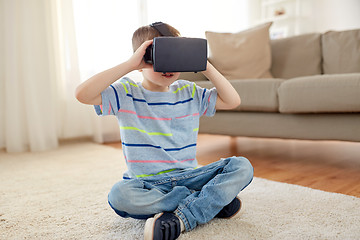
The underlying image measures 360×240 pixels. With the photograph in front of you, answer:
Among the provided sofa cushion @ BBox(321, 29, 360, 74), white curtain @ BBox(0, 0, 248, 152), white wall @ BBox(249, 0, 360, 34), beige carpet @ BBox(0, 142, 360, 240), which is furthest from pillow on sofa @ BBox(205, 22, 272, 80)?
white wall @ BBox(249, 0, 360, 34)

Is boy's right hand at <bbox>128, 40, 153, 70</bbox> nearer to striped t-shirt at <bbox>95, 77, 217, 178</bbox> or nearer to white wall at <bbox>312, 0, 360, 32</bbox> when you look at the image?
striped t-shirt at <bbox>95, 77, 217, 178</bbox>

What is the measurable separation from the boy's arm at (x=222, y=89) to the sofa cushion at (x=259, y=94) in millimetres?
656

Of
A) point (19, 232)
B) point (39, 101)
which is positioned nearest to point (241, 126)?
point (19, 232)

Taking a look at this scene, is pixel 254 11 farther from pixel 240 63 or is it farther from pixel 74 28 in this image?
pixel 74 28

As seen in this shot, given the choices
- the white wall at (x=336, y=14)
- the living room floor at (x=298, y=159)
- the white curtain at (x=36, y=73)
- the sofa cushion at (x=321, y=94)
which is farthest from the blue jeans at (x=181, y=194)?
the white wall at (x=336, y=14)

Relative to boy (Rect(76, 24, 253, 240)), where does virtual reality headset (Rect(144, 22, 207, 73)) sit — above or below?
above

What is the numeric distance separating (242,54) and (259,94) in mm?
553

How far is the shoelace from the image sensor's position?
74 centimetres

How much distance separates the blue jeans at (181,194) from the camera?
0.80 metres

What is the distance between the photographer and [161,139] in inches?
35.1

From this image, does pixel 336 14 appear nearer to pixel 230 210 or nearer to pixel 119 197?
pixel 230 210

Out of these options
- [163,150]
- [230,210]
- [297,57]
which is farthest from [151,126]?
[297,57]

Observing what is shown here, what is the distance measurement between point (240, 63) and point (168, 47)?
54.8 inches

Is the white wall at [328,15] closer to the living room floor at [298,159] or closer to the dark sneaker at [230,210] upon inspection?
the living room floor at [298,159]
